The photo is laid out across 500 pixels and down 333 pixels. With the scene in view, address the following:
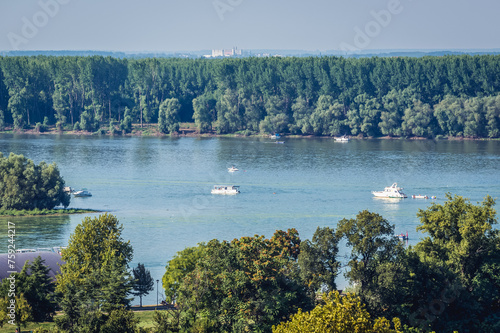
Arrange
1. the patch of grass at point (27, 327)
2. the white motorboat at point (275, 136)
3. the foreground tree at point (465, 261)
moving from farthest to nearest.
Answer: the white motorboat at point (275, 136) < the foreground tree at point (465, 261) < the patch of grass at point (27, 327)

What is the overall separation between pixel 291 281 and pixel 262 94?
332ft

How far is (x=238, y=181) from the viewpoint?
76750mm

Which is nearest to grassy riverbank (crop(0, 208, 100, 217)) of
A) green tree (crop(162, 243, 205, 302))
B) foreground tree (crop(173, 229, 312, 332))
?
green tree (crop(162, 243, 205, 302))

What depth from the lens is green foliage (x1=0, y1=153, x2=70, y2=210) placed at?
59.4 m

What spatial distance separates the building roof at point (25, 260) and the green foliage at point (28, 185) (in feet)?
71.7

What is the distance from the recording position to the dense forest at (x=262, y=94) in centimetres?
11944

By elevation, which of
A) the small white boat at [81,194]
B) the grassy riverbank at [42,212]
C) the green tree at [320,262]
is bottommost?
the grassy riverbank at [42,212]

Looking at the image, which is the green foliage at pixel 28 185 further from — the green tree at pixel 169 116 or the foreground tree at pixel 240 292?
the green tree at pixel 169 116

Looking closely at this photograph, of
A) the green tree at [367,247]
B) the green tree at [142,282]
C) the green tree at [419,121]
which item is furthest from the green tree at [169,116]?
the green tree at [367,247]

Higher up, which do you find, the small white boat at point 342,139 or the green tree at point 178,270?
the small white boat at point 342,139

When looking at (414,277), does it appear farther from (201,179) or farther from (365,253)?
(201,179)

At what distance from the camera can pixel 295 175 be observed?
80.1 metres

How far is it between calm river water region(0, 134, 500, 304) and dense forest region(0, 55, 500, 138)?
614 cm

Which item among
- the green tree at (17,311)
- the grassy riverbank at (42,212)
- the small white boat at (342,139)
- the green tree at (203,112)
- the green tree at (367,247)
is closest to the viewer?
the green tree at (17,311)
